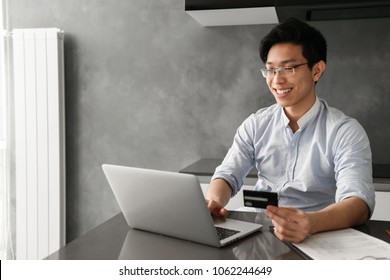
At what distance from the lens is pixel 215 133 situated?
11.3 ft

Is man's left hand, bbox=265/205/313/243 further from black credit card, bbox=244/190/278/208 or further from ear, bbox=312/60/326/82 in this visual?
ear, bbox=312/60/326/82

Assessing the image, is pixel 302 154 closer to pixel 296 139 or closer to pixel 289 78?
pixel 296 139

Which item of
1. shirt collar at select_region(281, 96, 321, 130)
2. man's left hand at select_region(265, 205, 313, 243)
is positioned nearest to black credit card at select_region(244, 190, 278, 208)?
man's left hand at select_region(265, 205, 313, 243)

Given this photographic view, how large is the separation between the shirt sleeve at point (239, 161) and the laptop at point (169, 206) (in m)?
0.54

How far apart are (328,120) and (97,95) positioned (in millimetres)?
1973

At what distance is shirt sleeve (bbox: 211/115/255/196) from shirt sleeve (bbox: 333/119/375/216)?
1.28 ft

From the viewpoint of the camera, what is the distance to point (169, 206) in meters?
1.40

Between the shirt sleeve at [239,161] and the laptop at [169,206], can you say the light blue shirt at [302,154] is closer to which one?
the shirt sleeve at [239,161]

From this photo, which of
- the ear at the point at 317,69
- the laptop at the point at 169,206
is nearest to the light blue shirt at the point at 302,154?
the ear at the point at 317,69

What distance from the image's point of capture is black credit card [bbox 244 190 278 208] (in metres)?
1.48

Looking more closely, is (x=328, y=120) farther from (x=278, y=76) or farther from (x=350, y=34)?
(x=350, y=34)

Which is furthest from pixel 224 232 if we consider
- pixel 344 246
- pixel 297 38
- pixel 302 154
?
pixel 297 38
